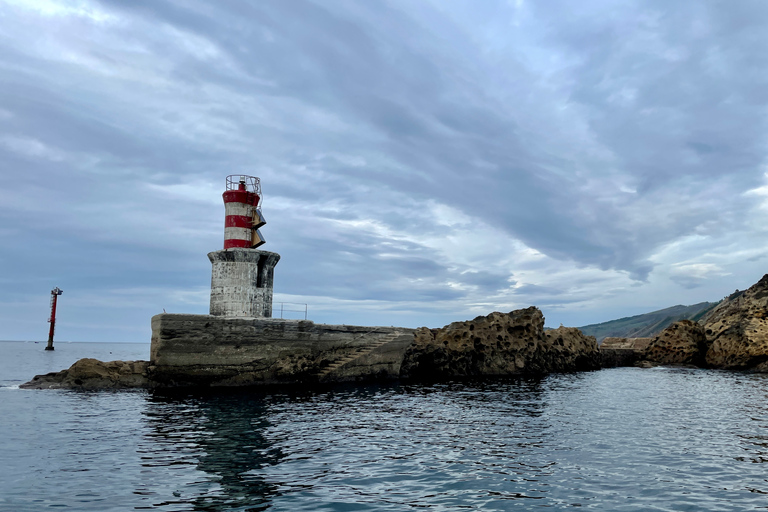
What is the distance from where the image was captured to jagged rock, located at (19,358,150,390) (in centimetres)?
2217

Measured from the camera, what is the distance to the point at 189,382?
68.6 ft

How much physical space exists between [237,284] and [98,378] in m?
7.47

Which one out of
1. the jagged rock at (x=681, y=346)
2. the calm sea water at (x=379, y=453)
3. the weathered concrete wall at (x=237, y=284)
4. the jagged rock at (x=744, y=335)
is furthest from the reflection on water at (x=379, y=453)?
the jagged rock at (x=681, y=346)

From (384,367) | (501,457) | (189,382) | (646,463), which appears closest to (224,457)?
(501,457)

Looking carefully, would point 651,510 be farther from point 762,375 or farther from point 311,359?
point 762,375

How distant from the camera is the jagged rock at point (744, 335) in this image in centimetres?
3303

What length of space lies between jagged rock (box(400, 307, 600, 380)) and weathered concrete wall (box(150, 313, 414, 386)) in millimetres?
2762

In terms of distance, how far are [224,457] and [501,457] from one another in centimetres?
584

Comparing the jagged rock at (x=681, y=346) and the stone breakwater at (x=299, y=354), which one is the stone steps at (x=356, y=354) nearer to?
the stone breakwater at (x=299, y=354)

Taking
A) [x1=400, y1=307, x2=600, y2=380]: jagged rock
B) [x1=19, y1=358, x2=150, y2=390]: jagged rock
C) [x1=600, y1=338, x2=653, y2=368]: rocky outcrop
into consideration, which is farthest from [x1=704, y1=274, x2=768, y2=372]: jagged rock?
[x1=19, y1=358, x2=150, y2=390]: jagged rock

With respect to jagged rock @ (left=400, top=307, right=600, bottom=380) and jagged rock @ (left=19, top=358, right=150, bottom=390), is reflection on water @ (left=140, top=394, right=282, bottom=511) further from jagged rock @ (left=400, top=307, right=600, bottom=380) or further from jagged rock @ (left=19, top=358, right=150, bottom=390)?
jagged rock @ (left=400, top=307, right=600, bottom=380)

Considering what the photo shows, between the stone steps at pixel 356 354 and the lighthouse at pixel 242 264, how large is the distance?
4284mm

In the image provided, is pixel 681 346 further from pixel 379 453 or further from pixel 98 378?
pixel 98 378

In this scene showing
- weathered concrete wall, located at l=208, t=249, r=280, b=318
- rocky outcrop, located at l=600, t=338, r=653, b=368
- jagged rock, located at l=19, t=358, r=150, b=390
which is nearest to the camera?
jagged rock, located at l=19, t=358, r=150, b=390
